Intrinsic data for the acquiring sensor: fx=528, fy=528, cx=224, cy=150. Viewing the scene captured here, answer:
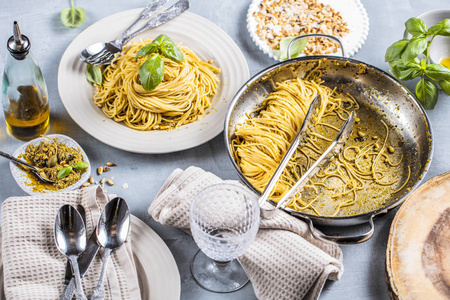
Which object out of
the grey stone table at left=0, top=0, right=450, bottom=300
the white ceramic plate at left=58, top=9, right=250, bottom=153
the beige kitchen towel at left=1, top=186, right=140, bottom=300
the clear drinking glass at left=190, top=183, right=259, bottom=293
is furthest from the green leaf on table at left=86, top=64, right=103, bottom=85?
the clear drinking glass at left=190, top=183, right=259, bottom=293

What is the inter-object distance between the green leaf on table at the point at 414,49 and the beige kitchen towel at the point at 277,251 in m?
1.00

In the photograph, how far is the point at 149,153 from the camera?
2342 mm

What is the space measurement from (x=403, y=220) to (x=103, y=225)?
118 centimetres

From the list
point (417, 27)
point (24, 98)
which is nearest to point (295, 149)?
point (417, 27)

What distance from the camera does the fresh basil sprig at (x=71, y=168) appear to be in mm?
2168

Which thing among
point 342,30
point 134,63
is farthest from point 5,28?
point 342,30

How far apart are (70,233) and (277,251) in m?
0.76

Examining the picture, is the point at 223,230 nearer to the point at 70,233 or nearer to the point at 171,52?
the point at 70,233

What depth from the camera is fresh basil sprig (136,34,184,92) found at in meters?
2.37

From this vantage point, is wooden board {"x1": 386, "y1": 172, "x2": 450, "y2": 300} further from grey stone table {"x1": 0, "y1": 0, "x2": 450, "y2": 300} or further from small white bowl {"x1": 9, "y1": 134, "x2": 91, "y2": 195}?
small white bowl {"x1": 9, "y1": 134, "x2": 91, "y2": 195}

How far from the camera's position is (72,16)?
286 centimetres

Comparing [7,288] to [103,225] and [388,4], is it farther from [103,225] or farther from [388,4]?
[388,4]

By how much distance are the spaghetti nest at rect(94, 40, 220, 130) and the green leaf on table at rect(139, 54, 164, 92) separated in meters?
0.11

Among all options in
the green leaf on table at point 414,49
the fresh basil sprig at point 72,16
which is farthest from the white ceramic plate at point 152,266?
the green leaf on table at point 414,49
